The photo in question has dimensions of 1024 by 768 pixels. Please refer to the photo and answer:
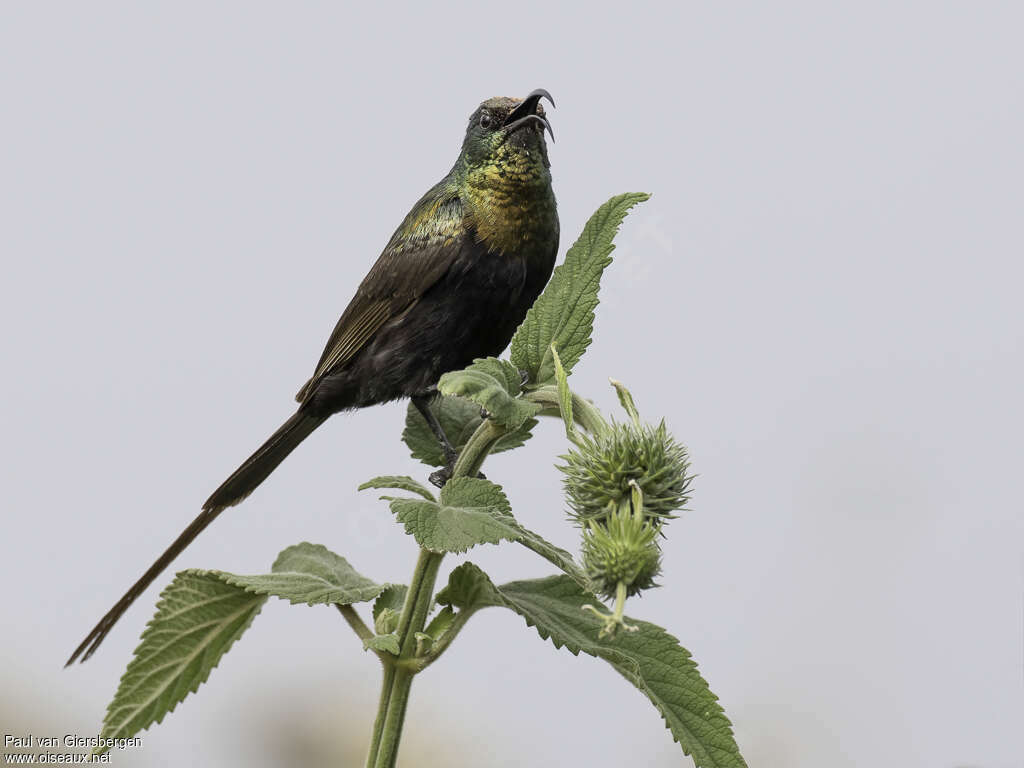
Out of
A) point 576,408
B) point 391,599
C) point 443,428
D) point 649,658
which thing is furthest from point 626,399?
point 443,428

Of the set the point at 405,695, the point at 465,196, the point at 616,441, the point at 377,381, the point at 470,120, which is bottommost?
the point at 405,695

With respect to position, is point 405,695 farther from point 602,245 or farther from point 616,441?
point 602,245

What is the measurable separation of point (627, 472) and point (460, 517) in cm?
24

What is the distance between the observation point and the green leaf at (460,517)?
127 centimetres

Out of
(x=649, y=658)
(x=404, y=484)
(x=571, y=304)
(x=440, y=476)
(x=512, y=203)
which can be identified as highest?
(x=512, y=203)

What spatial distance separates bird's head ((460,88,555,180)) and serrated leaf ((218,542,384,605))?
85cm

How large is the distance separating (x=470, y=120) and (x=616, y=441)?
126 centimetres

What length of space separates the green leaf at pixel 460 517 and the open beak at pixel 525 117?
957mm

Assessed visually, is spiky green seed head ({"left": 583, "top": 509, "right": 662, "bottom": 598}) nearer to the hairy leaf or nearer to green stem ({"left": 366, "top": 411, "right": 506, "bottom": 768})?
green stem ({"left": 366, "top": 411, "right": 506, "bottom": 768})

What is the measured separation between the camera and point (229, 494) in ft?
6.64

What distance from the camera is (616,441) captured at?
122 cm

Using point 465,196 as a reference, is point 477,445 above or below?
below

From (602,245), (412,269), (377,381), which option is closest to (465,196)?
(412,269)

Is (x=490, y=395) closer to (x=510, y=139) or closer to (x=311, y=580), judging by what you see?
(x=311, y=580)
